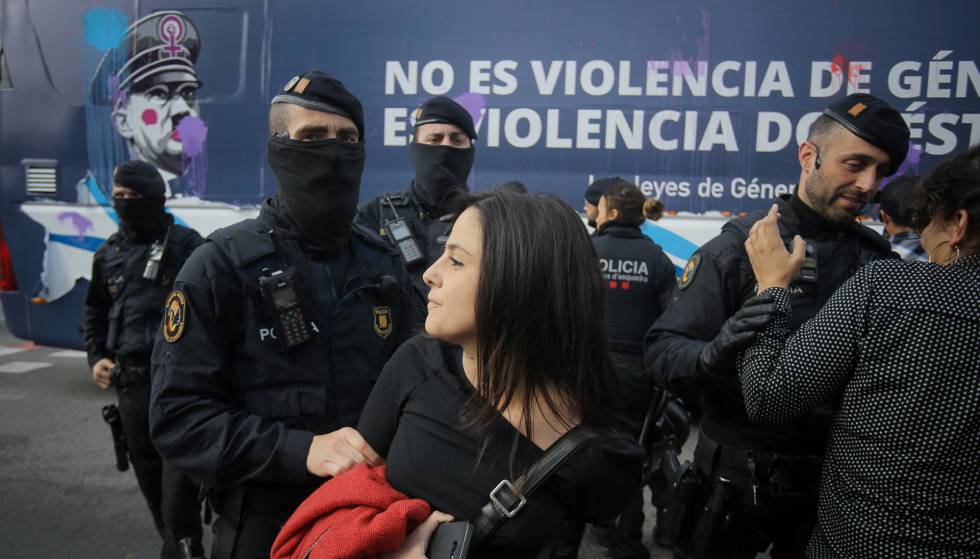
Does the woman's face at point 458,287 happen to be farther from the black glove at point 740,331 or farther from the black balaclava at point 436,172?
the black balaclava at point 436,172

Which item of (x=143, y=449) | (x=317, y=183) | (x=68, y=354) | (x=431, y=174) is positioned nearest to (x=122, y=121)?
(x=68, y=354)

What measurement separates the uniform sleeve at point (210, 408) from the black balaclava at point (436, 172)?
58.0 inches

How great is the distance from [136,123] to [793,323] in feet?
17.3

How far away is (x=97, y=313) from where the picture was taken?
3.36m

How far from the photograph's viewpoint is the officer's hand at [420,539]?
1.06m

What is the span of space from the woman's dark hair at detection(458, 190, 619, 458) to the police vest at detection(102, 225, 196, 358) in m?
2.42

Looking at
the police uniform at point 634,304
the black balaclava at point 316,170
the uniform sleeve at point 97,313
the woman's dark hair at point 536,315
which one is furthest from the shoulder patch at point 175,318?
the police uniform at point 634,304

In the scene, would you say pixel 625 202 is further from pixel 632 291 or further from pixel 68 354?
pixel 68 354

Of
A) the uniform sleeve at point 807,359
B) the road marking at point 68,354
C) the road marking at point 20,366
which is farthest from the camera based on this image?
the road marking at point 68,354

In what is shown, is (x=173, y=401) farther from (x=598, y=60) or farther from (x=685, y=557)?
(x=598, y=60)

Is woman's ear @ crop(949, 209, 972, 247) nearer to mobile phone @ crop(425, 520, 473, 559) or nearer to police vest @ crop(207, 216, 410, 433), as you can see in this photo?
mobile phone @ crop(425, 520, 473, 559)

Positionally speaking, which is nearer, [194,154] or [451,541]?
[451,541]

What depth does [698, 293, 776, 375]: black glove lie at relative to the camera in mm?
1536

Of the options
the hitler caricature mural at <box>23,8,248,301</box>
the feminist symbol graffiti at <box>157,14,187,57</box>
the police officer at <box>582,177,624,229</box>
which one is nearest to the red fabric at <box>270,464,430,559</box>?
the police officer at <box>582,177,624,229</box>
